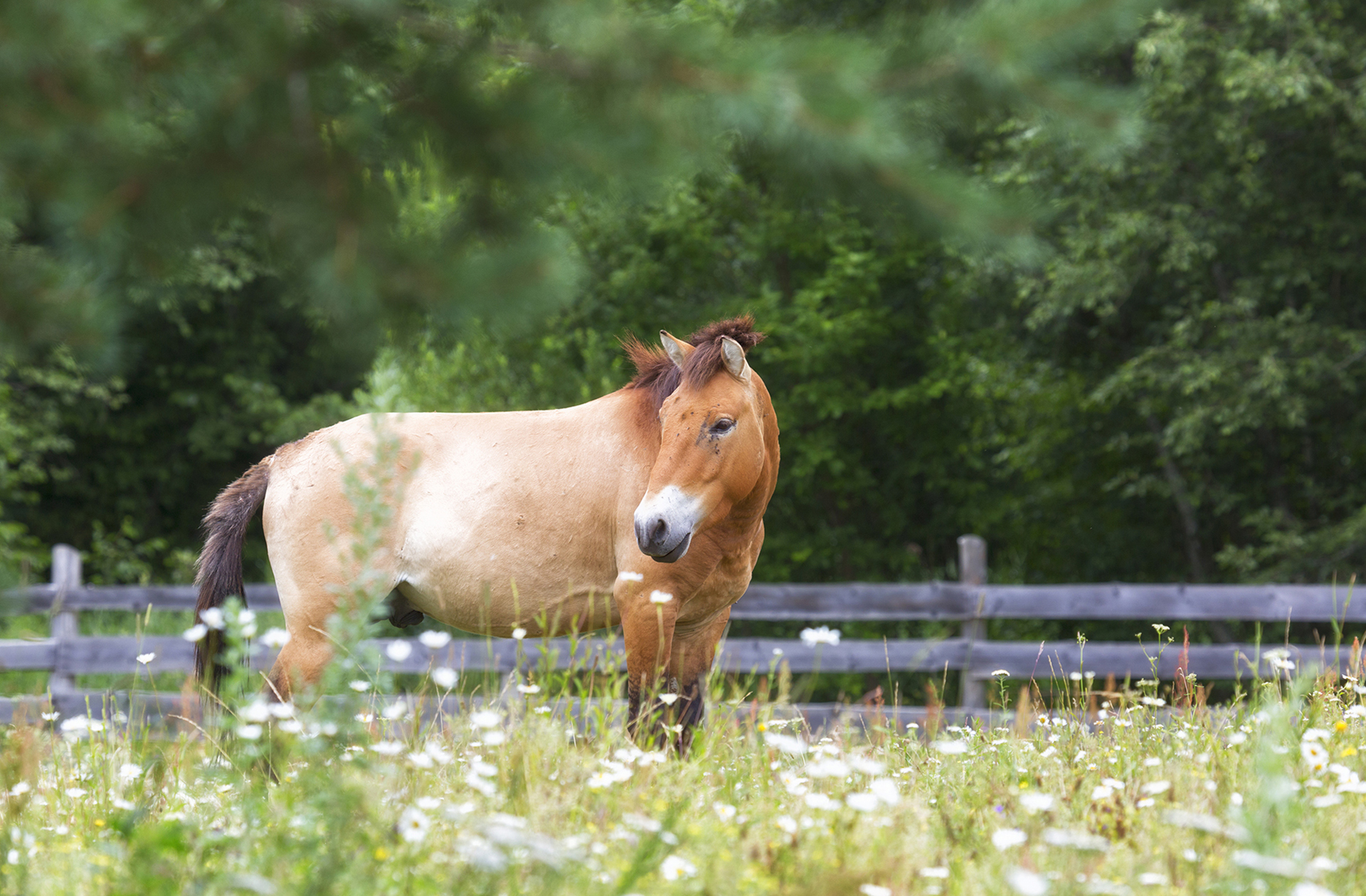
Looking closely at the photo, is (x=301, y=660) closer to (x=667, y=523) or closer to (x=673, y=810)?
(x=667, y=523)

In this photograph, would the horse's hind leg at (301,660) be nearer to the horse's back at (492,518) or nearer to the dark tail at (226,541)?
the horse's back at (492,518)

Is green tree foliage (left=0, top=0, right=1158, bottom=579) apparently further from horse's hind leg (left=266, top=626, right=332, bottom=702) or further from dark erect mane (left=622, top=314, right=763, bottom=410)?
horse's hind leg (left=266, top=626, right=332, bottom=702)

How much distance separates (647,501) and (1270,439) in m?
9.50

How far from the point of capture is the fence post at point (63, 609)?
316 inches

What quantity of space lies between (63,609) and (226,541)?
17.6 feet

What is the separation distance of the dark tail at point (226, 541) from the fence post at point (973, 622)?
485 cm

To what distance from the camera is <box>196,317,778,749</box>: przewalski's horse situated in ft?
12.3

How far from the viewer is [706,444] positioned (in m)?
3.60

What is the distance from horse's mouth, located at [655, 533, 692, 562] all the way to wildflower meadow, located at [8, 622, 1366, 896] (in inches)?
18.9

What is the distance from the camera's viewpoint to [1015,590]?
7.31 meters

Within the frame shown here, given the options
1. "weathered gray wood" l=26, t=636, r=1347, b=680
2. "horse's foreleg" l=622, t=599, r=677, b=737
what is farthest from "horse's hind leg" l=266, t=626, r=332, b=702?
"weathered gray wood" l=26, t=636, r=1347, b=680

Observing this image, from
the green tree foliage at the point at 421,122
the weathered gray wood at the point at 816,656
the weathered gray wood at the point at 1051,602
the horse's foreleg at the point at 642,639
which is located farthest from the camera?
the weathered gray wood at the point at 816,656

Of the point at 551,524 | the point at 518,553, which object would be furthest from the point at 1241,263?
the point at 518,553

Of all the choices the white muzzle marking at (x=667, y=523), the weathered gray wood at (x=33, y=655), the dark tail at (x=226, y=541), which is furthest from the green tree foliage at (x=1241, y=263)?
the weathered gray wood at (x=33, y=655)
